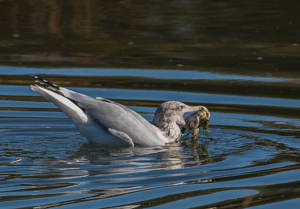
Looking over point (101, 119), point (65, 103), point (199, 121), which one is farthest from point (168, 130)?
point (65, 103)

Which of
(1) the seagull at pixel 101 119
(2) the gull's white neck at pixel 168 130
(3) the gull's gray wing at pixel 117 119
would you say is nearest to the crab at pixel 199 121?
(2) the gull's white neck at pixel 168 130

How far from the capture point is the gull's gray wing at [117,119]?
27.3 ft

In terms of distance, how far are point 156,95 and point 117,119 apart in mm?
3417

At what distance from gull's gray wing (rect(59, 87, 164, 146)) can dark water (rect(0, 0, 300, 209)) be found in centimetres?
21

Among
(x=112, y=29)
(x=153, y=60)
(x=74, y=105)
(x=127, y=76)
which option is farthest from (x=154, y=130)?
(x=112, y=29)

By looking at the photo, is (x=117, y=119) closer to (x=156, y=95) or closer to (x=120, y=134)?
(x=120, y=134)

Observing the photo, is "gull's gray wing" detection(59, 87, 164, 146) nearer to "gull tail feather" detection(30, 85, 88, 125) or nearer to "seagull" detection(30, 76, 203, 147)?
"seagull" detection(30, 76, 203, 147)

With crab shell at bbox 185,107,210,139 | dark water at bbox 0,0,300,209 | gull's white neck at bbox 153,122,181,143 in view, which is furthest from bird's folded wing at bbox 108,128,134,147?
crab shell at bbox 185,107,210,139

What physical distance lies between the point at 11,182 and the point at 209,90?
6.37 m

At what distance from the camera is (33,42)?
52.0 ft

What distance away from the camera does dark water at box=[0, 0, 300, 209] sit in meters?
6.32

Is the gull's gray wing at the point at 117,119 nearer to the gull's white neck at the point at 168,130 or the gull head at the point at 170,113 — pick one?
the gull's white neck at the point at 168,130

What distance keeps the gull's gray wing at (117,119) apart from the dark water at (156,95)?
8.2 inches

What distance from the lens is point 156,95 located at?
11.7 meters
